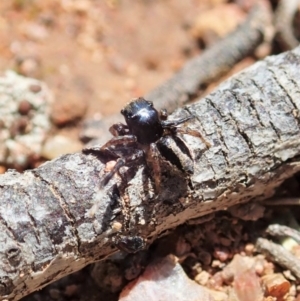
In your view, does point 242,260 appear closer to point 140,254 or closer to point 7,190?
point 140,254

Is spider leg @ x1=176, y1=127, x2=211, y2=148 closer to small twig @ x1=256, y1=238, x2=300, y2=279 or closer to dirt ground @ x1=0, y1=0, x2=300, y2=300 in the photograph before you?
small twig @ x1=256, y1=238, x2=300, y2=279

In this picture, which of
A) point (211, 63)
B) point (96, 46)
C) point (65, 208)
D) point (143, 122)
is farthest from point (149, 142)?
point (96, 46)

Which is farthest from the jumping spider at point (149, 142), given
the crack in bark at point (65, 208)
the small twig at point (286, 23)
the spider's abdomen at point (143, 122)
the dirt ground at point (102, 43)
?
the small twig at point (286, 23)

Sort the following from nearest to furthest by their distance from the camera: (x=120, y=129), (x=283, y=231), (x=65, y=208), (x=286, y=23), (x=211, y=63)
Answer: (x=65, y=208) < (x=120, y=129) < (x=283, y=231) < (x=211, y=63) < (x=286, y=23)

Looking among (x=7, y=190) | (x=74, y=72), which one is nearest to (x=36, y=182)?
(x=7, y=190)

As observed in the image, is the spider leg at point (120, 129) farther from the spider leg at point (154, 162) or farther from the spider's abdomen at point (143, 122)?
the spider leg at point (154, 162)

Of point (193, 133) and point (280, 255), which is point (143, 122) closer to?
point (193, 133)

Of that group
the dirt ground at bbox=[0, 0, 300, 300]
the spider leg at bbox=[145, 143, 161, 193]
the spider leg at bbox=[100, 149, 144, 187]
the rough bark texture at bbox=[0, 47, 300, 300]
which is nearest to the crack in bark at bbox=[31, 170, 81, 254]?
the rough bark texture at bbox=[0, 47, 300, 300]
